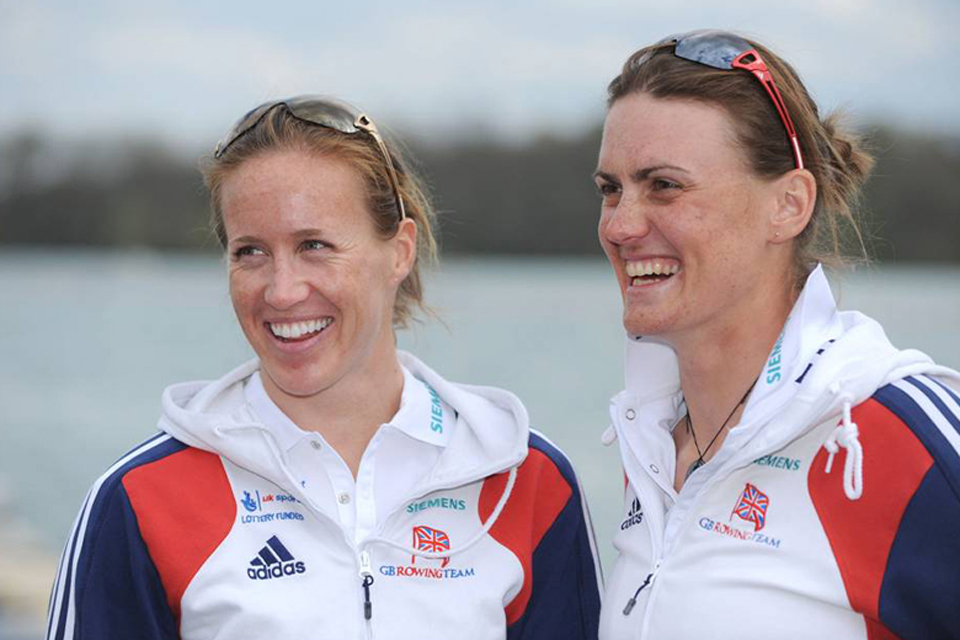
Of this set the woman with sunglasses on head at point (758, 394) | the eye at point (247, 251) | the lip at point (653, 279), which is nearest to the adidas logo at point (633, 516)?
the woman with sunglasses on head at point (758, 394)

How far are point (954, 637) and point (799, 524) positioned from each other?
393 millimetres

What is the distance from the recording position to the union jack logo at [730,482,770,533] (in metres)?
2.61

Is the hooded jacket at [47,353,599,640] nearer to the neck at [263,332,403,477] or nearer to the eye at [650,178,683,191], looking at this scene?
the neck at [263,332,403,477]

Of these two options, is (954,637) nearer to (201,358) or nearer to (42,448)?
(42,448)

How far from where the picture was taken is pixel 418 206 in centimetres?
318

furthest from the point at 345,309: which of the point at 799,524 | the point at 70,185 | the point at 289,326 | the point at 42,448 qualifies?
the point at 70,185

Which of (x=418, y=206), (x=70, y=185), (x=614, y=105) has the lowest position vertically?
(x=70, y=185)

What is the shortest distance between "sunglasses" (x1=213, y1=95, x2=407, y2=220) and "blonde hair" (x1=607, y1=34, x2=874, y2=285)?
2.06 feet

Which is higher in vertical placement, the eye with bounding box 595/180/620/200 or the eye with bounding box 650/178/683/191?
the eye with bounding box 650/178/683/191

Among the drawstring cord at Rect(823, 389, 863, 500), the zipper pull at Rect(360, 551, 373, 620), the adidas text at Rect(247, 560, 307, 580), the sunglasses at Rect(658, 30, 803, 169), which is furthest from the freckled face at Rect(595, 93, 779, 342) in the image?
the adidas text at Rect(247, 560, 307, 580)

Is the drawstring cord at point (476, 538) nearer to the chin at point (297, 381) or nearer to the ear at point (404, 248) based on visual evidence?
the chin at point (297, 381)

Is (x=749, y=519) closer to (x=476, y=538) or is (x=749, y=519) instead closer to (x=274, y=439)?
(x=476, y=538)

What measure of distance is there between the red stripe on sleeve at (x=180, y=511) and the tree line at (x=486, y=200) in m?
0.91

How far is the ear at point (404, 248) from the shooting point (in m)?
3.06
